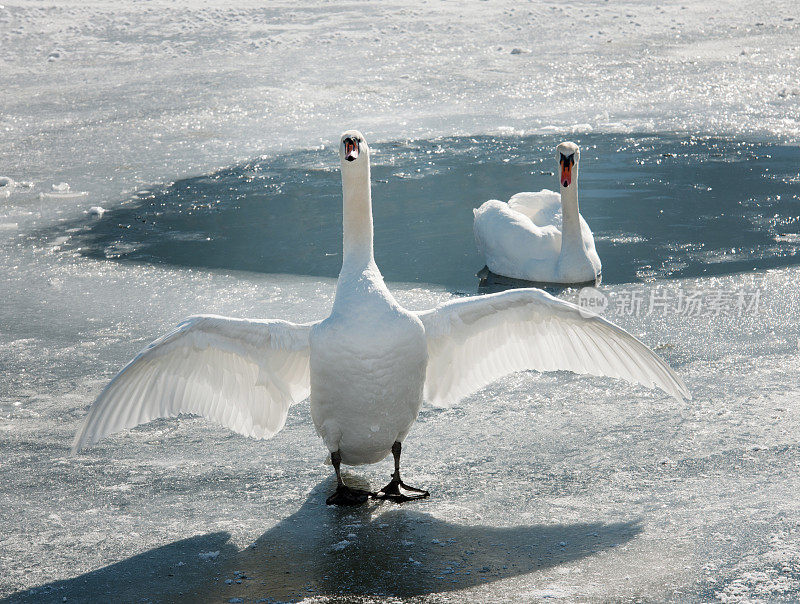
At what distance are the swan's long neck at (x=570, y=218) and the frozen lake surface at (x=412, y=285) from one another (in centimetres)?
41

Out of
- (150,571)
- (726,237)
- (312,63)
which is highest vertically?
(312,63)

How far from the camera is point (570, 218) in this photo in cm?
683

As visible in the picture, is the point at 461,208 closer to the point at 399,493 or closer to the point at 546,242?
the point at 546,242

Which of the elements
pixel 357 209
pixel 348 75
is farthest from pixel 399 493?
pixel 348 75

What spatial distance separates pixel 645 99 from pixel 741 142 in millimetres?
2372

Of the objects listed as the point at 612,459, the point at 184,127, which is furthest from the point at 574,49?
the point at 612,459

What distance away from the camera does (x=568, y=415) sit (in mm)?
4508

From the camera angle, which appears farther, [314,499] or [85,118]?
[85,118]

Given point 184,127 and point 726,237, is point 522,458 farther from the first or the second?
point 184,127

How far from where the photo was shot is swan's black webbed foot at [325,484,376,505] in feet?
12.6

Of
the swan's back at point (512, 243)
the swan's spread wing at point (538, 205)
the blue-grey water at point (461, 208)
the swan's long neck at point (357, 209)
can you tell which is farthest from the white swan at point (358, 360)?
the swan's spread wing at point (538, 205)

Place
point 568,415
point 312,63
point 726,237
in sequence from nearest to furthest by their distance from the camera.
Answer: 1. point 568,415
2. point 726,237
3. point 312,63

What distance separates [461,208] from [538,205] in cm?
88

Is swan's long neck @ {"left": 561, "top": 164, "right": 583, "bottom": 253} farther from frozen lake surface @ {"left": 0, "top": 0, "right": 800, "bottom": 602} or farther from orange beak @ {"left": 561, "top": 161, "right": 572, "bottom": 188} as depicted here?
frozen lake surface @ {"left": 0, "top": 0, "right": 800, "bottom": 602}
